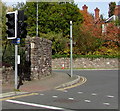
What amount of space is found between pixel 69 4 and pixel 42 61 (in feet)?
99.1

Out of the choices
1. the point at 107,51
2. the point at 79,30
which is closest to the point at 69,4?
the point at 79,30

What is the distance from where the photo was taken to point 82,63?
122ft

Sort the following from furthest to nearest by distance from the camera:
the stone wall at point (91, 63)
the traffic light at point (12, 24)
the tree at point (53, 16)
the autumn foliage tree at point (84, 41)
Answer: the tree at point (53, 16) < the autumn foliage tree at point (84, 41) < the stone wall at point (91, 63) < the traffic light at point (12, 24)

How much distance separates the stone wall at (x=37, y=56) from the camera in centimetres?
1595

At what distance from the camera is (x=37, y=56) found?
53.8 ft

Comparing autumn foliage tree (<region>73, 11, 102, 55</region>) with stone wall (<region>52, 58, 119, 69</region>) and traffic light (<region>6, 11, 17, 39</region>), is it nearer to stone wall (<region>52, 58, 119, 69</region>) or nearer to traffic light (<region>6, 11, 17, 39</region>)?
stone wall (<region>52, 58, 119, 69</region>)

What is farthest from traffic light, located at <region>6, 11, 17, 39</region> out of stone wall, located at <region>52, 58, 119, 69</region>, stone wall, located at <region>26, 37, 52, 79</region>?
stone wall, located at <region>52, 58, 119, 69</region>

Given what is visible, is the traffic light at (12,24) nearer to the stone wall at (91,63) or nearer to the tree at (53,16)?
the stone wall at (91,63)

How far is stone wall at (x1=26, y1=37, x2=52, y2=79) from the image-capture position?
15.9 m

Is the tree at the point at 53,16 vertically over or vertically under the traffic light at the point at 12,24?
over

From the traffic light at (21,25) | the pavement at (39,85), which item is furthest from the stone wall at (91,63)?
the traffic light at (21,25)

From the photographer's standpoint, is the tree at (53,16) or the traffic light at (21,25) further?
the tree at (53,16)


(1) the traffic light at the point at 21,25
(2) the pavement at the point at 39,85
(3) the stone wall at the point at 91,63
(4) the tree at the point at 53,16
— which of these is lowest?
(2) the pavement at the point at 39,85

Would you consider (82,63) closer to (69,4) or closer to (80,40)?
(80,40)
